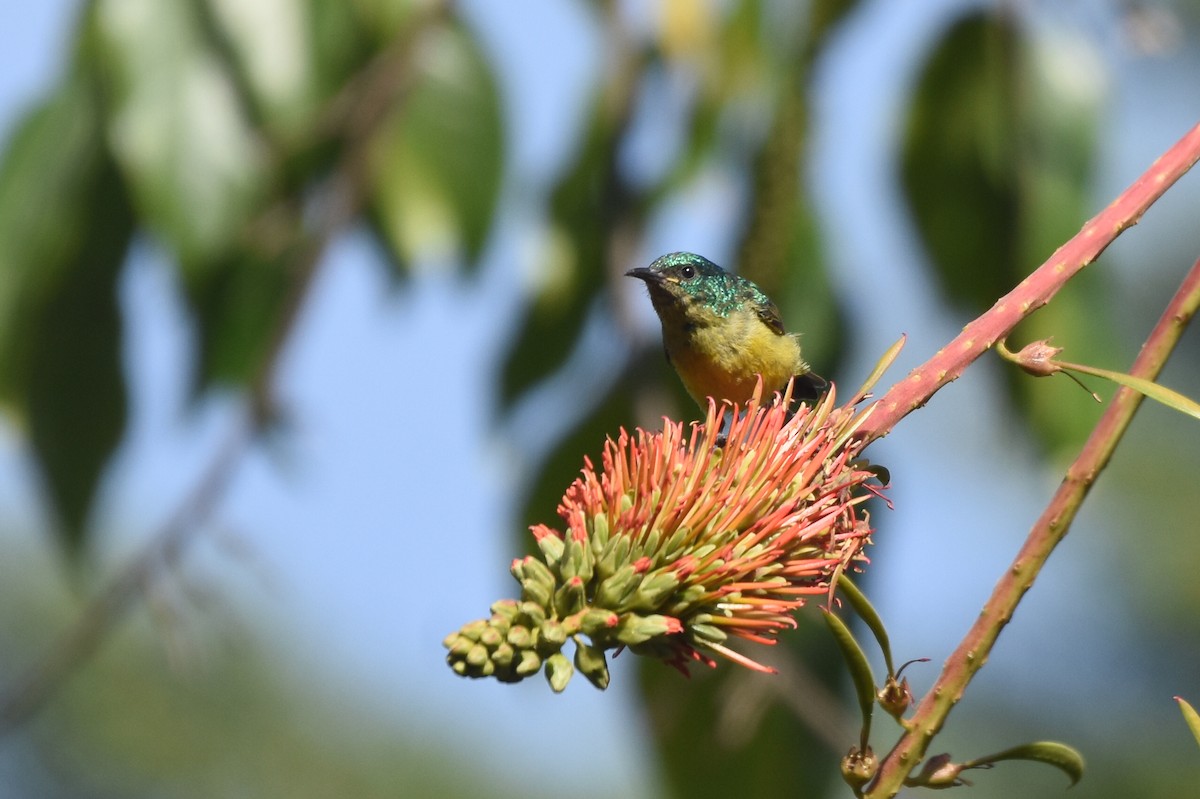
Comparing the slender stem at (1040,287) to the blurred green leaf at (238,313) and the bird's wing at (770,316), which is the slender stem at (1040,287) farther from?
the blurred green leaf at (238,313)

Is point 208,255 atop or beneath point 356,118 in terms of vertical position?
beneath

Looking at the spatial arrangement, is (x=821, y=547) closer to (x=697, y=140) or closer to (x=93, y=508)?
(x=93, y=508)

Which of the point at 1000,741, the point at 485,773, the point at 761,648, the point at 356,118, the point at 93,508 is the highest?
the point at 356,118

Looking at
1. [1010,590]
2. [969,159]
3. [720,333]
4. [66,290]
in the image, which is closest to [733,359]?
[720,333]

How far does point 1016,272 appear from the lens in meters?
3.13

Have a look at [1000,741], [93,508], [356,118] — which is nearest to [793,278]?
[356,118]

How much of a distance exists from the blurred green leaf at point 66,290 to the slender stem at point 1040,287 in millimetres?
2236

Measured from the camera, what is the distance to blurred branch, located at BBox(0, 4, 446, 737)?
2959 millimetres

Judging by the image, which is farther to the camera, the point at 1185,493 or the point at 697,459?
the point at 1185,493

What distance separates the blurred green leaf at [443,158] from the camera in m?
3.17

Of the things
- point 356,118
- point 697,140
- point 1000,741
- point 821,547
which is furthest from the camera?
point 1000,741

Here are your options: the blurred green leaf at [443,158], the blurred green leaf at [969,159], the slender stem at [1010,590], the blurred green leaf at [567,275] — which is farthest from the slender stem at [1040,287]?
the blurred green leaf at [567,275]

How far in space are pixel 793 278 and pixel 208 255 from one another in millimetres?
1265

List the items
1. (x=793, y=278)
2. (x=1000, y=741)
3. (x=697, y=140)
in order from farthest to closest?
(x=1000, y=741), (x=697, y=140), (x=793, y=278)
